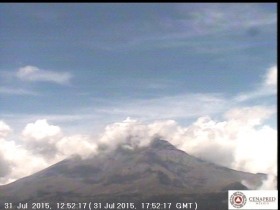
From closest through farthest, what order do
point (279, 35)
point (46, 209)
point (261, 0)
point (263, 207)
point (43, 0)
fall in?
point (43, 0) < point (279, 35) < point (261, 0) < point (263, 207) < point (46, 209)

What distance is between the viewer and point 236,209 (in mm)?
71438

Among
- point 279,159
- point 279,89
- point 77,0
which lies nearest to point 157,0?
point 77,0

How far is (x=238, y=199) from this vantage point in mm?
73125

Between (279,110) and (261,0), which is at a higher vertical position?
(261,0)

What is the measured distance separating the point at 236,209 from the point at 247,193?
13.5ft

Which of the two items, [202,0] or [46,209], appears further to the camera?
[46,209]

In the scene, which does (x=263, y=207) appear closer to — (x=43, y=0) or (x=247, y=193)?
(x=247, y=193)

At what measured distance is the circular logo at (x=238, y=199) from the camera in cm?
7250

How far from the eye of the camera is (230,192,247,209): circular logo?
238 ft

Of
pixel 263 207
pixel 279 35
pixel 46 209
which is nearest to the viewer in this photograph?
pixel 279 35

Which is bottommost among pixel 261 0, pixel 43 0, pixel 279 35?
pixel 279 35

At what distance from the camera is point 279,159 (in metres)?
40.6

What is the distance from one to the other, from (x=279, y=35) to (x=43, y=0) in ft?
90.0

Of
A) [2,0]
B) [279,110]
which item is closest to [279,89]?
[279,110]
